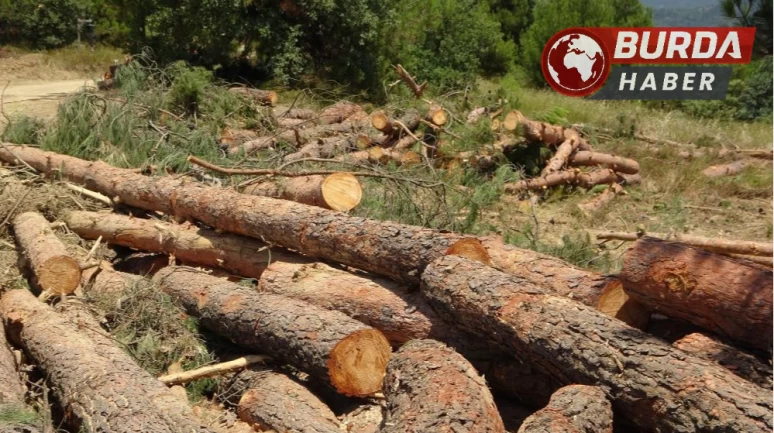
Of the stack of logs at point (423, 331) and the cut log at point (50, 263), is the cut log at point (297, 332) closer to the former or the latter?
the stack of logs at point (423, 331)

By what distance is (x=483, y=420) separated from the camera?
387cm

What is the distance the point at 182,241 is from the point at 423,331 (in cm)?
250

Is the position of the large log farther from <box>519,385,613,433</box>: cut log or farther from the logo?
the logo

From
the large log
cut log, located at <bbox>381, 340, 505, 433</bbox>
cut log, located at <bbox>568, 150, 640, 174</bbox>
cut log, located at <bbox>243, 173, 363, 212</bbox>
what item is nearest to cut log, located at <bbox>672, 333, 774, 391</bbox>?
the large log

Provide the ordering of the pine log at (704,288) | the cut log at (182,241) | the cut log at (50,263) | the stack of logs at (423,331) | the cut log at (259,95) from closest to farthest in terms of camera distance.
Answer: the stack of logs at (423,331), the pine log at (704,288), the cut log at (50,263), the cut log at (182,241), the cut log at (259,95)

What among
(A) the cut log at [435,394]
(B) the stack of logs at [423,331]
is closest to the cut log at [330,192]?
(B) the stack of logs at [423,331]

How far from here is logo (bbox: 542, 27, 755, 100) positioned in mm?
18344

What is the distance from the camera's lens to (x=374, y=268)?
5.53 metres

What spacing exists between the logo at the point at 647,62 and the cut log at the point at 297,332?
13681 mm

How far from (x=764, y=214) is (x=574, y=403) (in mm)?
6550

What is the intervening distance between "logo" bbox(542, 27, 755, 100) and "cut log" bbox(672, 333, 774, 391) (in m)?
14.3

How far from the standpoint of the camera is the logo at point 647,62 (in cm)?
1834

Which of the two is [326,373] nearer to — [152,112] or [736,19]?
[152,112]

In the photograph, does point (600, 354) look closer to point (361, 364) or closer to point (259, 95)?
point (361, 364)
